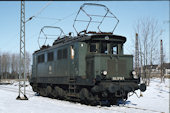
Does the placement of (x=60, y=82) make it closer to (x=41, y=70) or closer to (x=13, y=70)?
(x=41, y=70)

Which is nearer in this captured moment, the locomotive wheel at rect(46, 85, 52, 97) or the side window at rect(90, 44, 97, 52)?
the side window at rect(90, 44, 97, 52)

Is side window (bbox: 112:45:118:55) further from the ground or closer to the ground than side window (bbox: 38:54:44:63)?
further from the ground

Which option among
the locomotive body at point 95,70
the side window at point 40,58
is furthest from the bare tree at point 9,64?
the locomotive body at point 95,70

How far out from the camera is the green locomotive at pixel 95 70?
42.3 ft

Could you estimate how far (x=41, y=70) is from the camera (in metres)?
20.2

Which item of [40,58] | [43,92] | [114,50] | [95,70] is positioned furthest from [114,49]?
[40,58]

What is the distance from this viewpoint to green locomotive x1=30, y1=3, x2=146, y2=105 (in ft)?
42.3

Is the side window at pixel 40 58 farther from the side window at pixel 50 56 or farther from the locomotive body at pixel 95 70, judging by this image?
the locomotive body at pixel 95 70

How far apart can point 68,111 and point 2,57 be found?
10015 cm

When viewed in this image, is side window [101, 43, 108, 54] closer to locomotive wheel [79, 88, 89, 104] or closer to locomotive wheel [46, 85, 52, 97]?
locomotive wheel [79, 88, 89, 104]

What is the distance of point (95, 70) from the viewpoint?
42.8ft

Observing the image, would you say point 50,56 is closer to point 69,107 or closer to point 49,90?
point 49,90

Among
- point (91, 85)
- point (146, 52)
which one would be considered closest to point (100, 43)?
point (91, 85)

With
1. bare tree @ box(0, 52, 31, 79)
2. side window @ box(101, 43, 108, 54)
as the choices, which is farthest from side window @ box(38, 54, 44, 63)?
bare tree @ box(0, 52, 31, 79)
